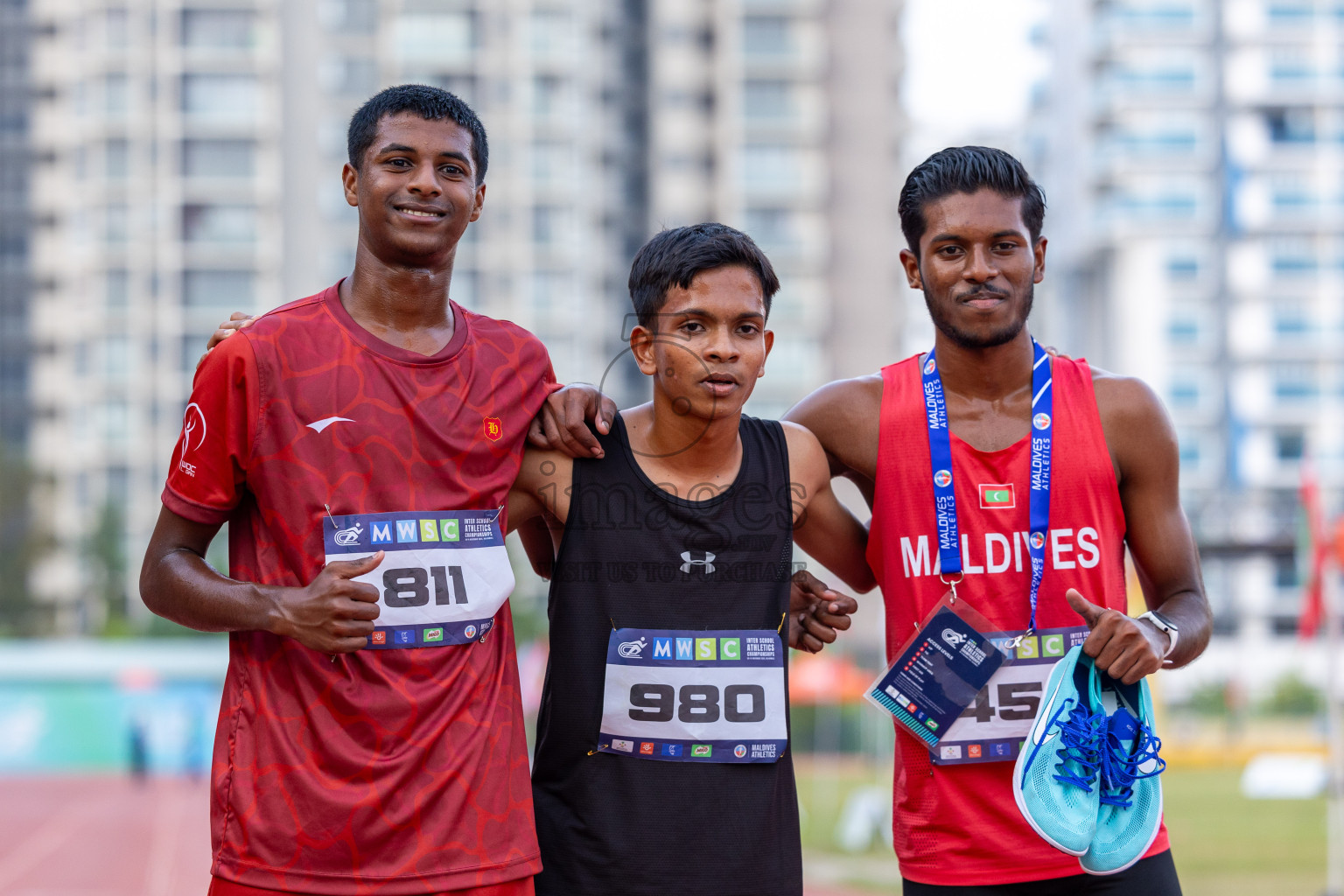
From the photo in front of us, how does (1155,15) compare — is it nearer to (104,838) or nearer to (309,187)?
(309,187)

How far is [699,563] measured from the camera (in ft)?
9.14

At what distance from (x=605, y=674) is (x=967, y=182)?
130 centimetres

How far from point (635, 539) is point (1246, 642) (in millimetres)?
47921

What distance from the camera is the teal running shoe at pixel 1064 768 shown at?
2568 mm

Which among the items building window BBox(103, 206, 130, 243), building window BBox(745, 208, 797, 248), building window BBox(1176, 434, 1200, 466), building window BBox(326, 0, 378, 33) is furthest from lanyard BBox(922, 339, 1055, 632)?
building window BBox(1176, 434, 1200, 466)

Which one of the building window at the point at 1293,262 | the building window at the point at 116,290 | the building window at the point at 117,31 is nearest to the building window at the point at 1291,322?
the building window at the point at 1293,262

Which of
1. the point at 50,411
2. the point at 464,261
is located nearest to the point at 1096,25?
the point at 464,261

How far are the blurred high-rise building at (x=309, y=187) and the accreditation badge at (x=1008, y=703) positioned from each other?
33.7 m

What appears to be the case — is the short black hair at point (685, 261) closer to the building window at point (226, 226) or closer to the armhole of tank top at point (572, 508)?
the armhole of tank top at point (572, 508)

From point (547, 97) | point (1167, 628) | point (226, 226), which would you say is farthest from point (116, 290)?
point (1167, 628)

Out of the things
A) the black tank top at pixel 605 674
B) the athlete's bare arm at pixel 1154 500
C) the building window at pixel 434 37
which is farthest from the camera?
the building window at pixel 434 37

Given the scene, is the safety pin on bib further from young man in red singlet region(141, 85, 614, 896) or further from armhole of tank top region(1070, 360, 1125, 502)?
young man in red singlet region(141, 85, 614, 896)

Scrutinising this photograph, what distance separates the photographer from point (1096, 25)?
174 ft

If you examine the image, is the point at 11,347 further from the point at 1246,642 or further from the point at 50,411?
the point at 1246,642
